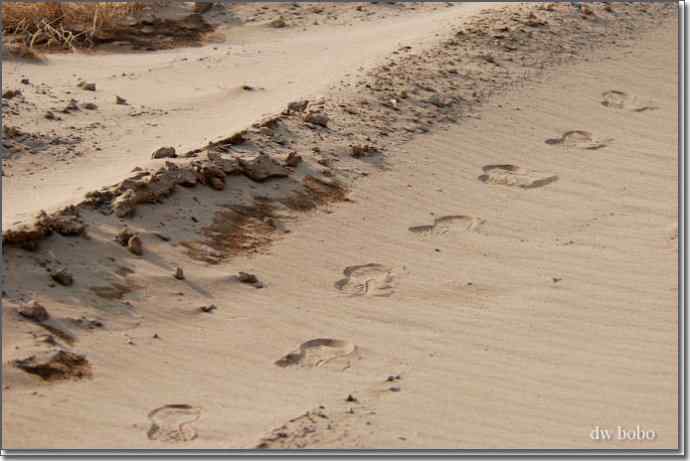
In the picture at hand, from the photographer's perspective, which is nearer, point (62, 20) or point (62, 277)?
point (62, 277)

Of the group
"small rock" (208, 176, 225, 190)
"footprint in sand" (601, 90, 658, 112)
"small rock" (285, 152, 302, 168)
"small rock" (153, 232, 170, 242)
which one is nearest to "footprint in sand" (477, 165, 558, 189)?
"small rock" (285, 152, 302, 168)

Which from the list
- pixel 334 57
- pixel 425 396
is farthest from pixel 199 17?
pixel 425 396

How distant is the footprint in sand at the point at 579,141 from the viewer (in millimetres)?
8953

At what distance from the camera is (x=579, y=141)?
9.05 meters

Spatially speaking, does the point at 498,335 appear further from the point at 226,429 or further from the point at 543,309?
the point at 226,429

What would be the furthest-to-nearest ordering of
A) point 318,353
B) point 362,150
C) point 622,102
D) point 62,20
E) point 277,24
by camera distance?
point 277,24, point 62,20, point 622,102, point 362,150, point 318,353

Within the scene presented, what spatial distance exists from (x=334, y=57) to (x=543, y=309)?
4121mm

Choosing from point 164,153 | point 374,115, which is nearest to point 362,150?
point 374,115

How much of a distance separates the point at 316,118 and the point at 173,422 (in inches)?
138

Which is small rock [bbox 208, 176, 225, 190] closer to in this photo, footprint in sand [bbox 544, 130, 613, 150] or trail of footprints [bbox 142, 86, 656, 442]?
trail of footprints [bbox 142, 86, 656, 442]

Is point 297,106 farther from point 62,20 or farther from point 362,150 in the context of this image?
point 62,20

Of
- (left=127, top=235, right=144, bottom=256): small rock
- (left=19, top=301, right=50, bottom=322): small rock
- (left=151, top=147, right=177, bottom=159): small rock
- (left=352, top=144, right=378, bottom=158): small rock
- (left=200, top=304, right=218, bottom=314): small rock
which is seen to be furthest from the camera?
(left=352, top=144, right=378, bottom=158): small rock

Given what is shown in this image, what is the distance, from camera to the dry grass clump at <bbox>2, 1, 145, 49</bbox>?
34.5 ft

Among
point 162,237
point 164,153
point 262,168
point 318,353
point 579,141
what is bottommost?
point 318,353
